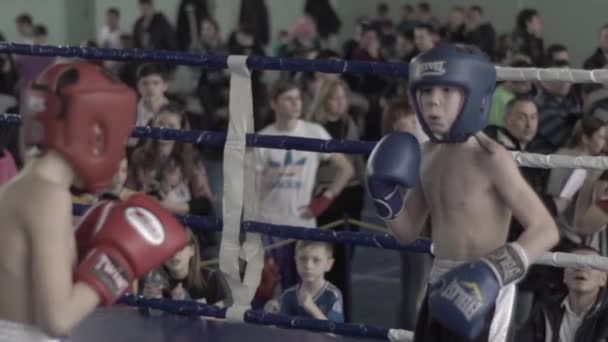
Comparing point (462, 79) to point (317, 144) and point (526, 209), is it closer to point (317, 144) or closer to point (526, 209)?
point (526, 209)

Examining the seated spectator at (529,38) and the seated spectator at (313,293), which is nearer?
the seated spectator at (313,293)

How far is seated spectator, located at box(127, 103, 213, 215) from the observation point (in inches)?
186

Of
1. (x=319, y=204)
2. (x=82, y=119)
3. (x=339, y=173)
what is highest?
(x=82, y=119)

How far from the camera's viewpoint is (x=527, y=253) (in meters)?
2.51

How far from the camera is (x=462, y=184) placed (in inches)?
104

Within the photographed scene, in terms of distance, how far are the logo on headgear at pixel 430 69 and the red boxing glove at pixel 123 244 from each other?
662 mm

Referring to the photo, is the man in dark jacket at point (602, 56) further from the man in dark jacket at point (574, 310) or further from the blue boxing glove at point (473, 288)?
the blue boxing glove at point (473, 288)

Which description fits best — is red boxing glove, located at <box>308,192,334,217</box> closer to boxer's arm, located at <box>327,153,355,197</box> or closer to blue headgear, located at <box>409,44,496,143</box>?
boxer's arm, located at <box>327,153,355,197</box>

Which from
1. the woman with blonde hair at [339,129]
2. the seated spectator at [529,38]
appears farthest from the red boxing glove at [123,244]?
the seated spectator at [529,38]

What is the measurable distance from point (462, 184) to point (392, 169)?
0.17 meters

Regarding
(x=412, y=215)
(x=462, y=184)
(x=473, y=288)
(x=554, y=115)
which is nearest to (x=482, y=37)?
(x=554, y=115)

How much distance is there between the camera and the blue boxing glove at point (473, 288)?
239 centimetres

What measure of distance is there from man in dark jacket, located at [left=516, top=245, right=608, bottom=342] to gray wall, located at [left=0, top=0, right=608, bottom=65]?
369 inches

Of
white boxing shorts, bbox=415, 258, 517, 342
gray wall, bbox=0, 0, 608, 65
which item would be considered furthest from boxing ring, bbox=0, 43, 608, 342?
gray wall, bbox=0, 0, 608, 65
